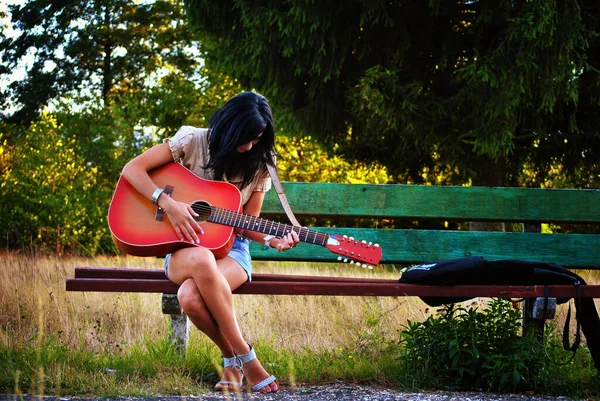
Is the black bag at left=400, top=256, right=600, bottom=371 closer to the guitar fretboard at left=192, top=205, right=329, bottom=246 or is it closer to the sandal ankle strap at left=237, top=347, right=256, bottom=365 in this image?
the guitar fretboard at left=192, top=205, right=329, bottom=246

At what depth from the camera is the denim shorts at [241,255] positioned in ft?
11.6

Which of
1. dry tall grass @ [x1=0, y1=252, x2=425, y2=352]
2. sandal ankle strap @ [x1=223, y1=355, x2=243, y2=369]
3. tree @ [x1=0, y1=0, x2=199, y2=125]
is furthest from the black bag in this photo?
tree @ [x1=0, y1=0, x2=199, y2=125]

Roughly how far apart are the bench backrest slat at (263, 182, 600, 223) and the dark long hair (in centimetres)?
99

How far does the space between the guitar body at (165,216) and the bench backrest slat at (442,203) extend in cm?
113

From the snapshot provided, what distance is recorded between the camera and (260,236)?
3600 mm

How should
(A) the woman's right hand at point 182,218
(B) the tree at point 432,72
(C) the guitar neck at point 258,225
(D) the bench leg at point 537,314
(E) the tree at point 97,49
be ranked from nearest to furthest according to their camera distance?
1. (A) the woman's right hand at point 182,218
2. (C) the guitar neck at point 258,225
3. (D) the bench leg at point 537,314
4. (B) the tree at point 432,72
5. (E) the tree at point 97,49

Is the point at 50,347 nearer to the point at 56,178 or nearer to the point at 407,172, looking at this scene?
the point at 407,172

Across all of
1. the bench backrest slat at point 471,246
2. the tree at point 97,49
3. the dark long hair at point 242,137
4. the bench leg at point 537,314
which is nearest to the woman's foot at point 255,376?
the dark long hair at point 242,137

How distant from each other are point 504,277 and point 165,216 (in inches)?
66.6

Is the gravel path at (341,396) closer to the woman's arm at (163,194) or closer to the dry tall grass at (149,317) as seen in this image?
the dry tall grass at (149,317)

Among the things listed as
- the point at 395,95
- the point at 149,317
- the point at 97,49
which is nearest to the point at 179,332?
the point at 149,317

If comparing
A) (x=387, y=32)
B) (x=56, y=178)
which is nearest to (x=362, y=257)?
(x=387, y=32)

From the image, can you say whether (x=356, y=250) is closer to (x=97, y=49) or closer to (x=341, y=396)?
(x=341, y=396)

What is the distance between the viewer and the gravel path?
10.7ft
